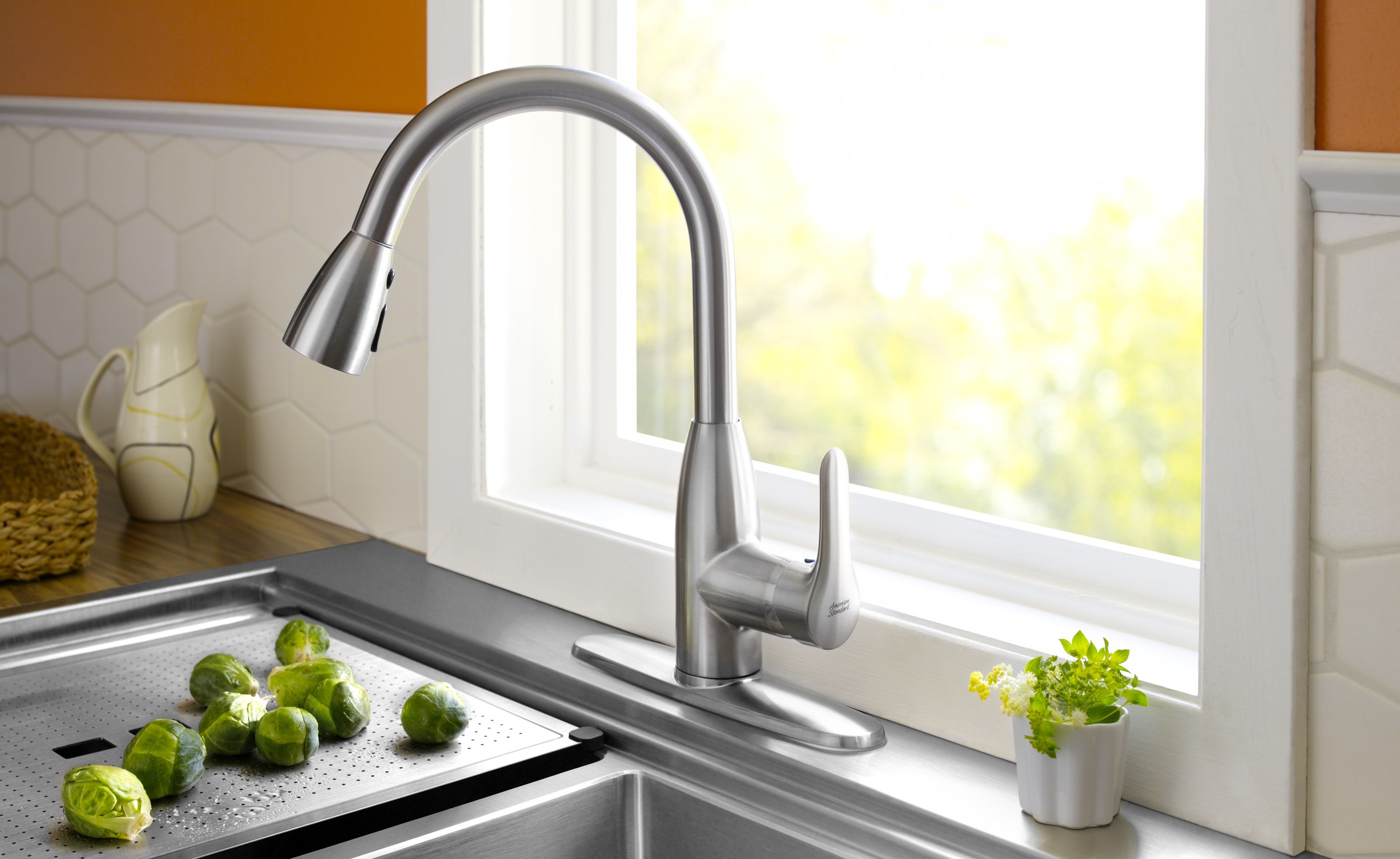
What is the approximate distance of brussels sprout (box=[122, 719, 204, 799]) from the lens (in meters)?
0.93

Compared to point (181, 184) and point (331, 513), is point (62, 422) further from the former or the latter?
point (331, 513)

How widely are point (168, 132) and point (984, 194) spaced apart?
1.28 metres

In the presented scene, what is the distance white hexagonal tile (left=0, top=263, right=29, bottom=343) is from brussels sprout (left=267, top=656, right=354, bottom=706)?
1418mm

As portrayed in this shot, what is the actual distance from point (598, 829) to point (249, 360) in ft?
3.35

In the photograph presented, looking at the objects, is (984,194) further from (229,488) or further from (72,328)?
(72,328)

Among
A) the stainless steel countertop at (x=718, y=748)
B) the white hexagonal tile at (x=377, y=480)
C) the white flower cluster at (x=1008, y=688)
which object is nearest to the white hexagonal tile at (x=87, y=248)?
the white hexagonal tile at (x=377, y=480)

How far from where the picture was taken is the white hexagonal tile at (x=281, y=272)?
1678 mm

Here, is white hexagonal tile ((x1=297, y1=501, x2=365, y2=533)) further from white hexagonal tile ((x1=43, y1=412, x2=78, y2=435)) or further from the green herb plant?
the green herb plant

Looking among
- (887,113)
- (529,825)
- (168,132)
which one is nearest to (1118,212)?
(887,113)

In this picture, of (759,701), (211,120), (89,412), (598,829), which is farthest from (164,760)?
(211,120)

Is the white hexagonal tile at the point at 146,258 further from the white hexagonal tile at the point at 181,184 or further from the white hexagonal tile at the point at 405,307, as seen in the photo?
the white hexagonal tile at the point at 405,307

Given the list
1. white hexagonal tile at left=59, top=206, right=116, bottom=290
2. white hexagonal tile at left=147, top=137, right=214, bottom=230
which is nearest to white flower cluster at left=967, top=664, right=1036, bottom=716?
white hexagonal tile at left=147, top=137, right=214, bottom=230

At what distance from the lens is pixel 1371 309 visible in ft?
2.53

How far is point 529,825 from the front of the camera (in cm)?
95
